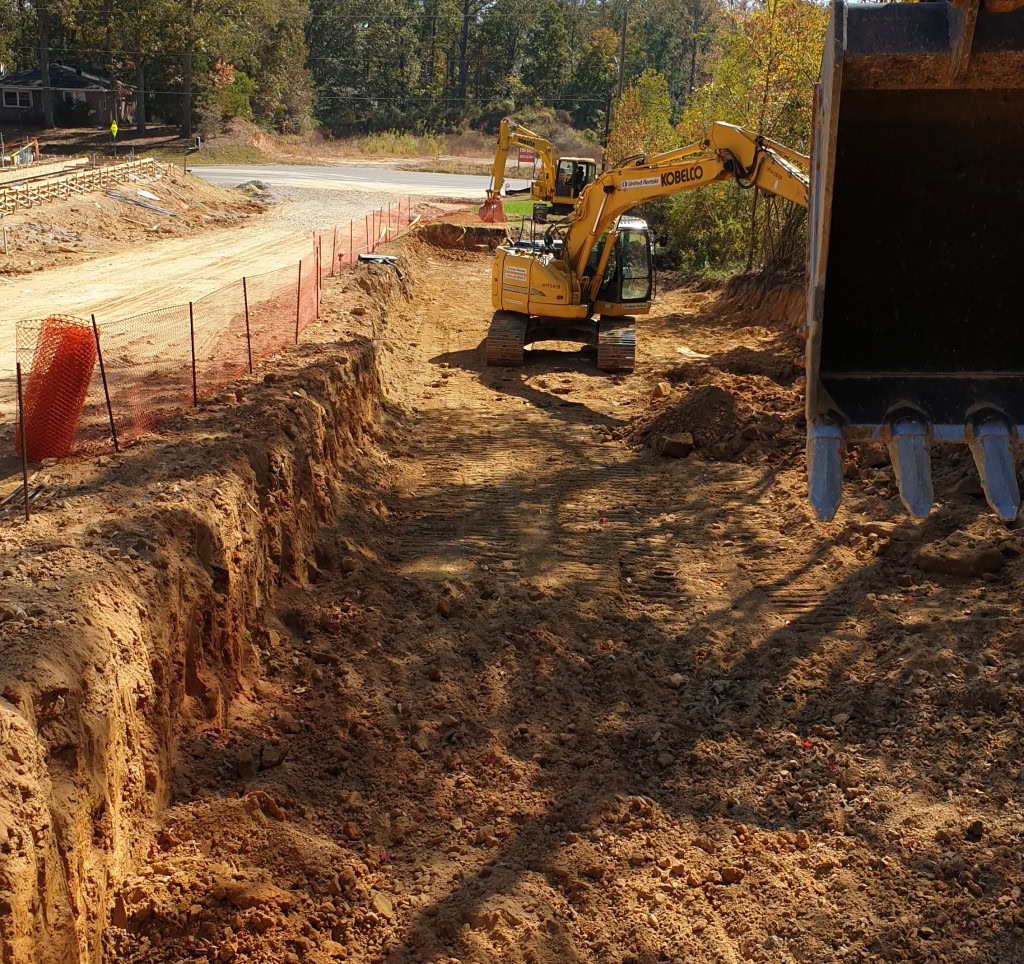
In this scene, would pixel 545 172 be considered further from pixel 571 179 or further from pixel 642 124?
pixel 642 124

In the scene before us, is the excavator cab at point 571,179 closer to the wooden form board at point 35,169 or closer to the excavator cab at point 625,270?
the excavator cab at point 625,270

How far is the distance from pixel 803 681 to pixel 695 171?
8.70 m

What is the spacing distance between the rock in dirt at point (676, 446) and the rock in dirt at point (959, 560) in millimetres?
4261

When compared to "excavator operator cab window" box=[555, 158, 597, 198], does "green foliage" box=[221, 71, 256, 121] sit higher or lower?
higher

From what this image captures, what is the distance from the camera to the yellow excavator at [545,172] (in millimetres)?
21578

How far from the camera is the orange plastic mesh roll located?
8523 millimetres

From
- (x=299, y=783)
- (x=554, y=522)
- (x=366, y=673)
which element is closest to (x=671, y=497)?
(x=554, y=522)

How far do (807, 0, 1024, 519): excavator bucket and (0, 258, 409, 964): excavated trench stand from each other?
11.5 ft

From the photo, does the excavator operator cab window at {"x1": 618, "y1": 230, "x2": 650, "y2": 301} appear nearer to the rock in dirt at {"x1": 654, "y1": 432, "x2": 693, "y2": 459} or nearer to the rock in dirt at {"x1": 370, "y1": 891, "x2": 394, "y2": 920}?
the rock in dirt at {"x1": 654, "y1": 432, "x2": 693, "y2": 459}

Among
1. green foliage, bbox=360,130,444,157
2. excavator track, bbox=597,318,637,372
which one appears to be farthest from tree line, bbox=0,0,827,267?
excavator track, bbox=597,318,637,372

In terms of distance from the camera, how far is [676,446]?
12.7 metres

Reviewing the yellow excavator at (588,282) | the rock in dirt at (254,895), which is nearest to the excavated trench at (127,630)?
the rock in dirt at (254,895)

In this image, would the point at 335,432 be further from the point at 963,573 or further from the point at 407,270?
the point at 407,270

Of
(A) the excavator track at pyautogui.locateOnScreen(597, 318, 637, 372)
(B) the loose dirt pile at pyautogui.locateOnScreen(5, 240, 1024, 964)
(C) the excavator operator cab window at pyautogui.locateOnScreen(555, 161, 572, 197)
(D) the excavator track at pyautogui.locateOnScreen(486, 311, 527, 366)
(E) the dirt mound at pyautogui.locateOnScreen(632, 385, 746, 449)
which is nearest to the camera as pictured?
(B) the loose dirt pile at pyautogui.locateOnScreen(5, 240, 1024, 964)
